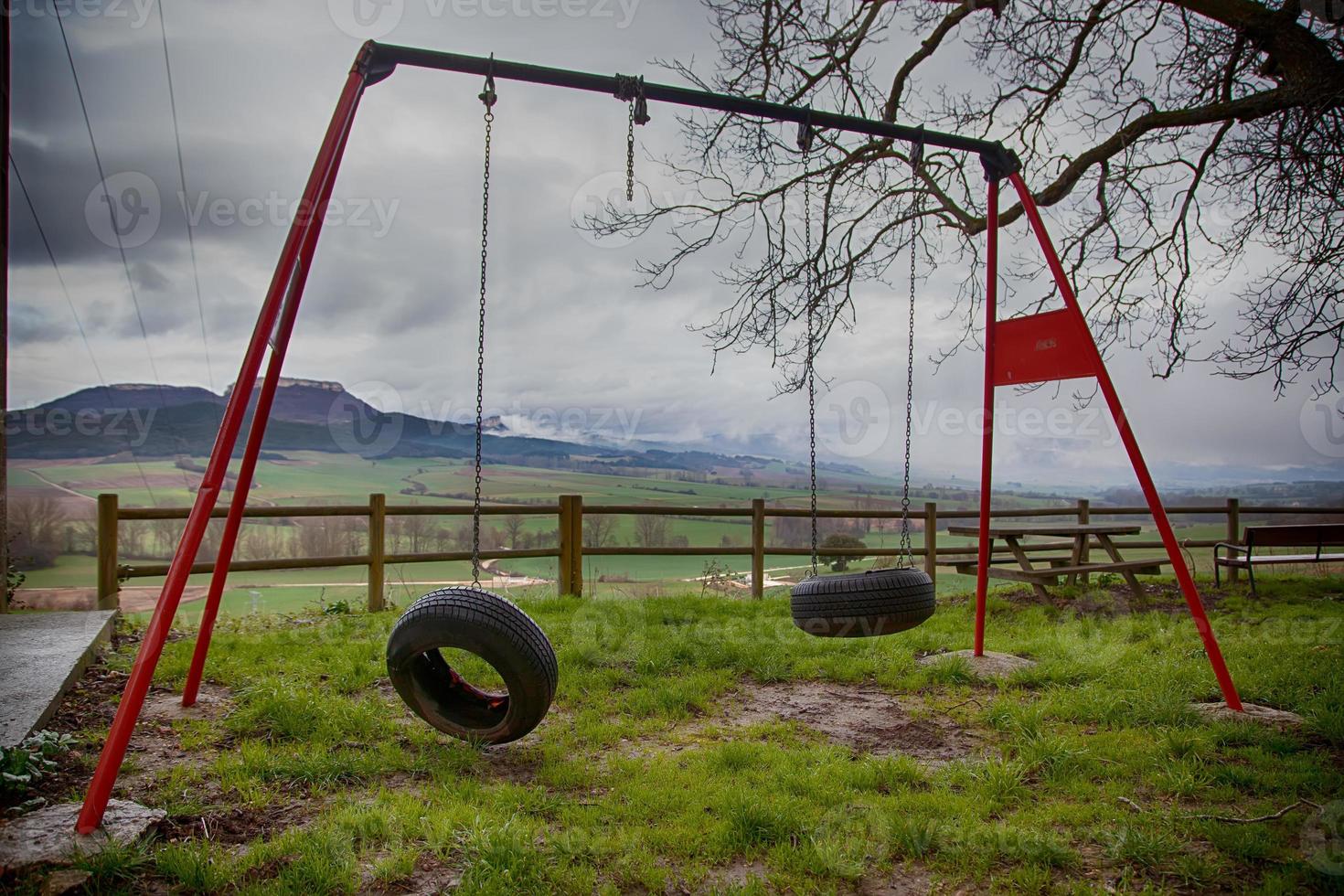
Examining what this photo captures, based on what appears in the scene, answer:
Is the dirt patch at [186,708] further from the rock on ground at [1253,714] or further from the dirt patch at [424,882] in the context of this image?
the rock on ground at [1253,714]

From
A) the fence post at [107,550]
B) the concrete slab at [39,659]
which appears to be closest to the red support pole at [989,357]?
the concrete slab at [39,659]

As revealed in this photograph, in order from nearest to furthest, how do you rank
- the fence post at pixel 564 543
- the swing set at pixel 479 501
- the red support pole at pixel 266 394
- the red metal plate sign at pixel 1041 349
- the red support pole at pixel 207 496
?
the red support pole at pixel 207 496
the swing set at pixel 479 501
the red support pole at pixel 266 394
the red metal plate sign at pixel 1041 349
the fence post at pixel 564 543

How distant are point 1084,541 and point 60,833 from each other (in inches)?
314

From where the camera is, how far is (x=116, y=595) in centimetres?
602

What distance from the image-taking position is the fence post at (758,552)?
7852mm

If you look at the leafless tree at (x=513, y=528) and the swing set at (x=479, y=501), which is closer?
the swing set at (x=479, y=501)

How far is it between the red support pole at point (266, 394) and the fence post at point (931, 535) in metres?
7.17

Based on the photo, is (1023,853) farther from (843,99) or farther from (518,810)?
(843,99)

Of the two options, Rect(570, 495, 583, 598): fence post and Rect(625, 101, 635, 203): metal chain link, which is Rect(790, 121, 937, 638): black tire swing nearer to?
Rect(625, 101, 635, 203): metal chain link

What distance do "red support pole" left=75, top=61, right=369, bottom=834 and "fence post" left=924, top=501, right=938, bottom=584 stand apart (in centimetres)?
732

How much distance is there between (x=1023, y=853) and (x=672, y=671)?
254cm

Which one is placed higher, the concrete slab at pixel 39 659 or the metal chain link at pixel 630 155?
the metal chain link at pixel 630 155

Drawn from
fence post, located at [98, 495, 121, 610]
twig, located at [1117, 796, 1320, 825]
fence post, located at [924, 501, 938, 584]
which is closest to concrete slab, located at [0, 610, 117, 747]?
fence post, located at [98, 495, 121, 610]

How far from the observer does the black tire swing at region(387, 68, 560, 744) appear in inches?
117
